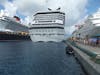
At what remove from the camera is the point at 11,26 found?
136m

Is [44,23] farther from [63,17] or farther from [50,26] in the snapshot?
[63,17]

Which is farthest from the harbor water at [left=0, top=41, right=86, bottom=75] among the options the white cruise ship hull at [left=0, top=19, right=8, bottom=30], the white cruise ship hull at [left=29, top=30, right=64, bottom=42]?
the white cruise ship hull at [left=0, top=19, right=8, bottom=30]

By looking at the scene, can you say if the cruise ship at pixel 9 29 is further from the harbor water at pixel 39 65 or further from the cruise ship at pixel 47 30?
the harbor water at pixel 39 65

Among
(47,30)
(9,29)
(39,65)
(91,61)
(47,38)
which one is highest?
(9,29)

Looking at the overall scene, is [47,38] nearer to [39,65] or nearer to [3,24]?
[3,24]

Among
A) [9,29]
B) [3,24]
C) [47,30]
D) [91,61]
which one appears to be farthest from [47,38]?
[91,61]

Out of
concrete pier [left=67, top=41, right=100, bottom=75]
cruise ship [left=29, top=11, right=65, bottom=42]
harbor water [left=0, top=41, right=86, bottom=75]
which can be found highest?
cruise ship [left=29, top=11, right=65, bottom=42]

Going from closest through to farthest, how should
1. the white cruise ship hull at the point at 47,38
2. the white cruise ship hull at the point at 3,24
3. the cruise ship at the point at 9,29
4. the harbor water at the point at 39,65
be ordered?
the harbor water at the point at 39,65
the white cruise ship hull at the point at 47,38
the cruise ship at the point at 9,29
the white cruise ship hull at the point at 3,24

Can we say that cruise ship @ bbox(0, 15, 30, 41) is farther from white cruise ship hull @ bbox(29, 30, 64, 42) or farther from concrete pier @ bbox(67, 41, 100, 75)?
concrete pier @ bbox(67, 41, 100, 75)

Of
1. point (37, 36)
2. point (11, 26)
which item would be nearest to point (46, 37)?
point (37, 36)

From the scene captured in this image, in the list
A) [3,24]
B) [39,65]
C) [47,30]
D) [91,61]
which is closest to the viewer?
[91,61]

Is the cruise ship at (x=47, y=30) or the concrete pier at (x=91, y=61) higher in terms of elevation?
the cruise ship at (x=47, y=30)

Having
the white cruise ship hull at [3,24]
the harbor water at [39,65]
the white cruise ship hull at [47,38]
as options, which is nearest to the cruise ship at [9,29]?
the white cruise ship hull at [3,24]

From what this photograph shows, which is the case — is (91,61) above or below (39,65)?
above
